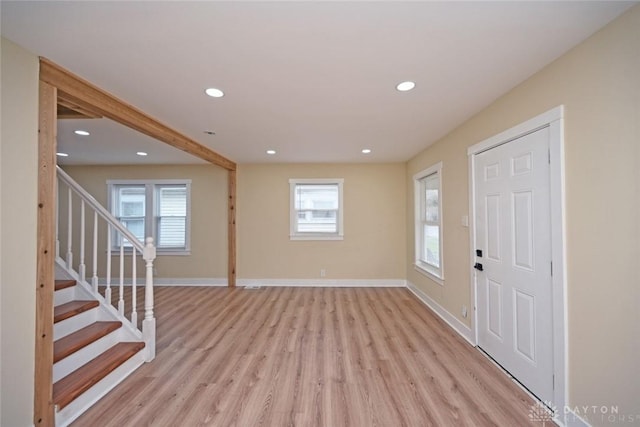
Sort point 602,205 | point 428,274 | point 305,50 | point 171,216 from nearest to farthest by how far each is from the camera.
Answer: point 602,205, point 305,50, point 428,274, point 171,216

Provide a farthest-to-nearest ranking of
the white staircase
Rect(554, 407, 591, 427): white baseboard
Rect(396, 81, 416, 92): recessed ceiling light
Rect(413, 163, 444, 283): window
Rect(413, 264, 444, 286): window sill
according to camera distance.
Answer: Rect(413, 163, 444, 283): window → Rect(413, 264, 444, 286): window sill → Rect(396, 81, 416, 92): recessed ceiling light → the white staircase → Rect(554, 407, 591, 427): white baseboard

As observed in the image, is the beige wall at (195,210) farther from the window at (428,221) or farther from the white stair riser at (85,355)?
the window at (428,221)

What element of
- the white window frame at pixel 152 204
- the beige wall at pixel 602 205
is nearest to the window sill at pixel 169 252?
the white window frame at pixel 152 204

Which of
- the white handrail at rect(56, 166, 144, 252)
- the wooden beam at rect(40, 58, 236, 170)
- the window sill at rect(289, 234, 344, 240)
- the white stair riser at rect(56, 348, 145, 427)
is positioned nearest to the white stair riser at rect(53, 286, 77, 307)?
the white handrail at rect(56, 166, 144, 252)

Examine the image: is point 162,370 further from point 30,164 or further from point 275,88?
point 275,88

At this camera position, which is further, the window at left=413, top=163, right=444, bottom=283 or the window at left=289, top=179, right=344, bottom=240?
the window at left=289, top=179, right=344, bottom=240

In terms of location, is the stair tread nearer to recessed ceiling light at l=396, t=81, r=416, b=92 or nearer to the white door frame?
recessed ceiling light at l=396, t=81, r=416, b=92

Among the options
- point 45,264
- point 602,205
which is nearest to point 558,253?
point 602,205

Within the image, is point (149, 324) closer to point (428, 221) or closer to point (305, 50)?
point (305, 50)

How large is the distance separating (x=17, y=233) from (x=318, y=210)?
4173 mm

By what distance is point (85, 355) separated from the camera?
2.12 m

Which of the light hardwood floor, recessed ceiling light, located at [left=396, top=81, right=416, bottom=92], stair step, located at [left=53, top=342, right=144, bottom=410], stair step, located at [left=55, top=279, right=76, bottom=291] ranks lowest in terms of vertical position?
the light hardwood floor

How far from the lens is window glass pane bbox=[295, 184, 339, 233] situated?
17.4 feet

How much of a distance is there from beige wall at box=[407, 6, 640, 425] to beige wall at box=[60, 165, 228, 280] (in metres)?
5.14
